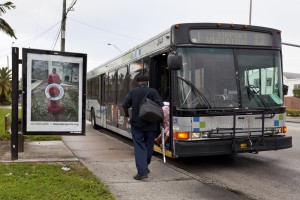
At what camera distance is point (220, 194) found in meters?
6.21

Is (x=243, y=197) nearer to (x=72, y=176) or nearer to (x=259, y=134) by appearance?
(x=259, y=134)

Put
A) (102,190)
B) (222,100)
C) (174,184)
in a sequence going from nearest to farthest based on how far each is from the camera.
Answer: (102,190) < (174,184) < (222,100)

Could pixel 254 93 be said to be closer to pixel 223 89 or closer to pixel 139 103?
pixel 223 89

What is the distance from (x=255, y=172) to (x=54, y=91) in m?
4.92

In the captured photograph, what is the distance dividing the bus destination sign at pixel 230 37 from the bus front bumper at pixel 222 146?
207 centimetres

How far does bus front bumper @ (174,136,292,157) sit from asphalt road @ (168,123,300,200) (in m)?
0.51

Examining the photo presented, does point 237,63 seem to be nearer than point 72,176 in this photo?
No

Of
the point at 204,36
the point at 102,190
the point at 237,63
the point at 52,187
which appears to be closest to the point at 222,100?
the point at 237,63

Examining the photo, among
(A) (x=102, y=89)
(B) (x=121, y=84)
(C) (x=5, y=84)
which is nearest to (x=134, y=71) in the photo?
(B) (x=121, y=84)

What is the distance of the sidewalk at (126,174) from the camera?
614 cm

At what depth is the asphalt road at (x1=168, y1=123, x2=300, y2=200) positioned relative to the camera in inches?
264

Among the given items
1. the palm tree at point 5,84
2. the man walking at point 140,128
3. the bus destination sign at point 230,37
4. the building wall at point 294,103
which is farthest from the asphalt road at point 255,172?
the palm tree at point 5,84

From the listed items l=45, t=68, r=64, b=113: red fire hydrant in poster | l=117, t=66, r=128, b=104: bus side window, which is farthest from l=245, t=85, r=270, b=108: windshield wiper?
l=117, t=66, r=128, b=104: bus side window

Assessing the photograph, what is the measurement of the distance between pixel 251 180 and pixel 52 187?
12.3 ft
